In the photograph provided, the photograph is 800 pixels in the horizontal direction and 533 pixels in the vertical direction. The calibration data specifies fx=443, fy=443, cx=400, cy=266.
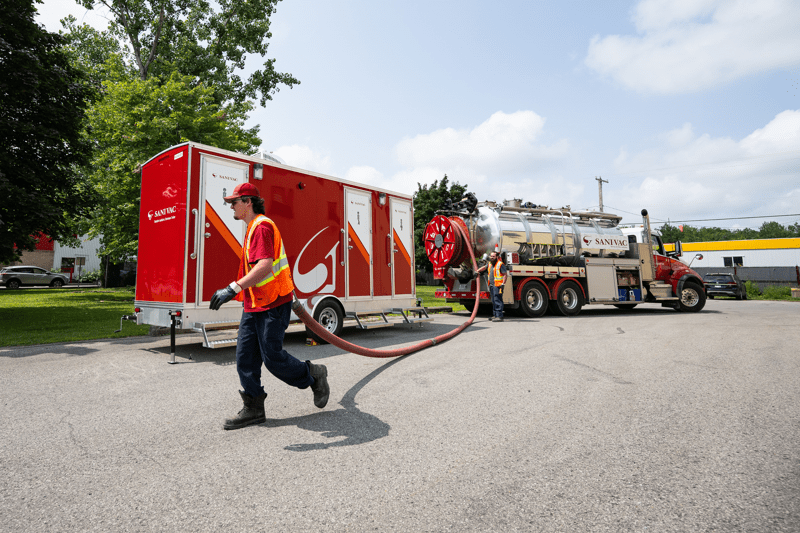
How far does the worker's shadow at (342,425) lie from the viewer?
3154mm

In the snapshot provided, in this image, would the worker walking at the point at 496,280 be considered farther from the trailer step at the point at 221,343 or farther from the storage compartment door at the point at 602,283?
the trailer step at the point at 221,343

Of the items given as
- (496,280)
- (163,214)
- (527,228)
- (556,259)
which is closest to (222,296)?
(163,214)

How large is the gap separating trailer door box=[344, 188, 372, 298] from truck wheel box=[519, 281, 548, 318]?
5565 millimetres

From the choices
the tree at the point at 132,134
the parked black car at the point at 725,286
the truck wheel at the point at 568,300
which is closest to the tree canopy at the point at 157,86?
the tree at the point at 132,134

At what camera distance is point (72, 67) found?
1192cm

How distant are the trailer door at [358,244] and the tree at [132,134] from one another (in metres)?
9.63

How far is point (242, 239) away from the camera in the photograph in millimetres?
6926

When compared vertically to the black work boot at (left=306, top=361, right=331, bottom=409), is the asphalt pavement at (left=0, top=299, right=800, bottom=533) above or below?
below

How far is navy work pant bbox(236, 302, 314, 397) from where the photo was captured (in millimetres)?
3473

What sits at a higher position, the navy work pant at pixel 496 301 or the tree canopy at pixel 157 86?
the tree canopy at pixel 157 86

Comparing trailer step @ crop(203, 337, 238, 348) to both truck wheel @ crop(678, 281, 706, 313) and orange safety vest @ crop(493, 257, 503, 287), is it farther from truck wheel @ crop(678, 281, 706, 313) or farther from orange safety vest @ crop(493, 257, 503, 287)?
truck wheel @ crop(678, 281, 706, 313)

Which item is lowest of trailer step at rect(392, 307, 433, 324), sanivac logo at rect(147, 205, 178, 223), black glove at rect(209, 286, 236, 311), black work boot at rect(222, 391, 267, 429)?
black work boot at rect(222, 391, 267, 429)

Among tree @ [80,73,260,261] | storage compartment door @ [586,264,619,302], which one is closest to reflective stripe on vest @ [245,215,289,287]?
storage compartment door @ [586,264,619,302]

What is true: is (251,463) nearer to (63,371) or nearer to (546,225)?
(63,371)
